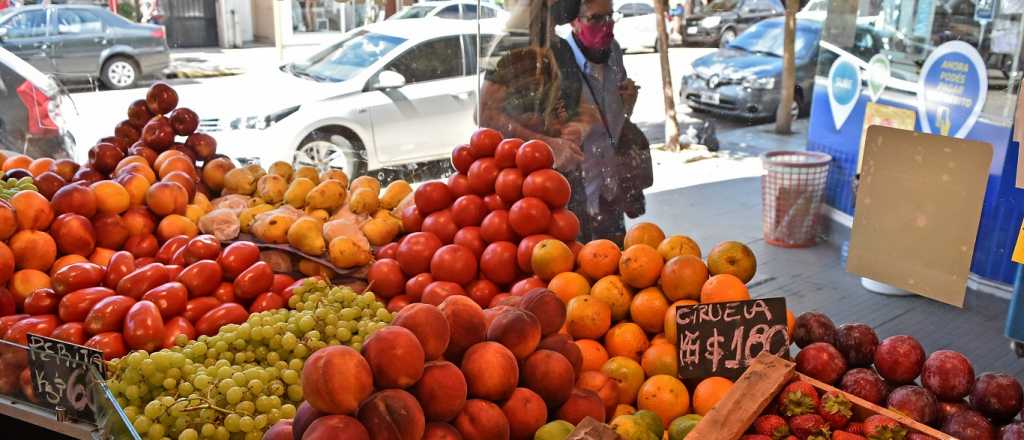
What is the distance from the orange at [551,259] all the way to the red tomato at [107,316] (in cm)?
117

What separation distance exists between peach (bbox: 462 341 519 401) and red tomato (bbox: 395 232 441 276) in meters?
1.05

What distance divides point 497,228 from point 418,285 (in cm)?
31

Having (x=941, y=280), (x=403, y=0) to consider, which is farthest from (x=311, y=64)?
(x=941, y=280)

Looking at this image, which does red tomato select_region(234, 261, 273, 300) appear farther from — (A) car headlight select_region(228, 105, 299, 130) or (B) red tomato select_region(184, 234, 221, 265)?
(A) car headlight select_region(228, 105, 299, 130)

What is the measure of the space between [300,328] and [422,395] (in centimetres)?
→ 71

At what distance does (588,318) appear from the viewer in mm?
2062

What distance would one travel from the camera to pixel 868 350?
184cm

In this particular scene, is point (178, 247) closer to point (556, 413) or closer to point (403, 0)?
point (556, 413)

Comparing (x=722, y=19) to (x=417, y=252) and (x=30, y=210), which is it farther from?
(x=30, y=210)

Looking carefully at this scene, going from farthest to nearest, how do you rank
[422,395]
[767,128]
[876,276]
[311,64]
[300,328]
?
[767,128] → [311,64] → [876,276] → [300,328] → [422,395]

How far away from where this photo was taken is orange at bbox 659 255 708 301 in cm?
206

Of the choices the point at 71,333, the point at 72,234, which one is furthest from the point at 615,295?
the point at 72,234

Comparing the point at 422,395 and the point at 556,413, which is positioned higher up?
the point at 422,395

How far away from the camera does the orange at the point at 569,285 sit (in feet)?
7.22
